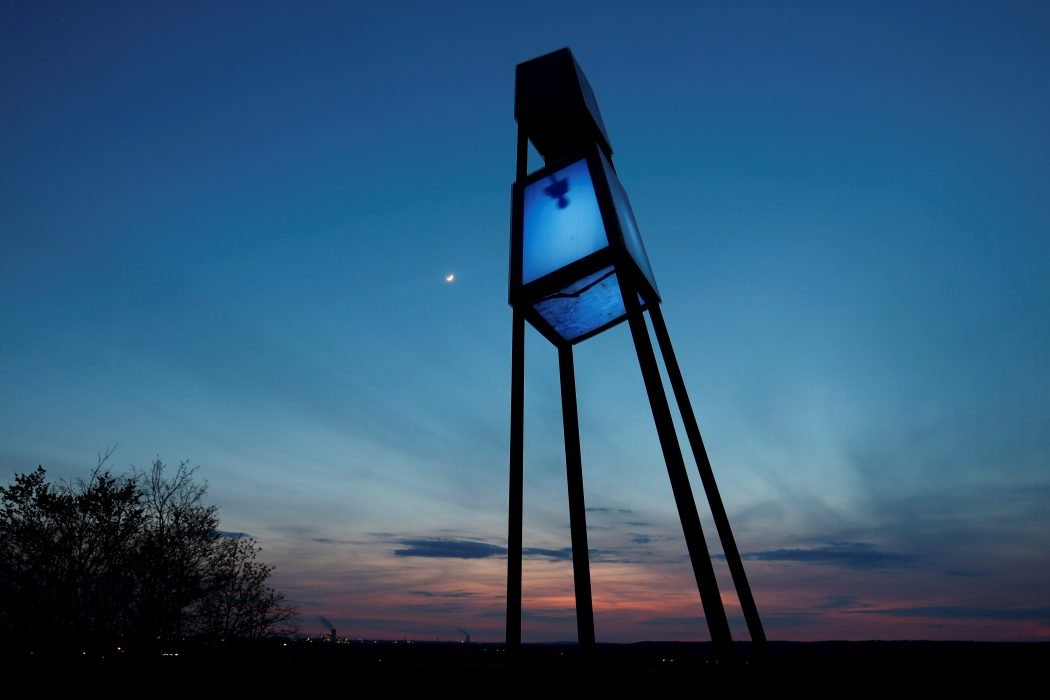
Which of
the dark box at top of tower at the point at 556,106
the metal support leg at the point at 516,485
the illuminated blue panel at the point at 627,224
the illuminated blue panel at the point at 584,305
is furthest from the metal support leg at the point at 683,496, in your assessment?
the dark box at top of tower at the point at 556,106

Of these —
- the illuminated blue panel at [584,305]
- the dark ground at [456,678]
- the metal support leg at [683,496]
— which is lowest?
the dark ground at [456,678]

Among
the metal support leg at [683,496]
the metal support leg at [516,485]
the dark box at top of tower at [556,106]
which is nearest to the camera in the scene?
the metal support leg at [683,496]

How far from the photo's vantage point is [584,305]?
647 cm

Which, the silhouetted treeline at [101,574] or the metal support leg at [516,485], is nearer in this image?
the metal support leg at [516,485]

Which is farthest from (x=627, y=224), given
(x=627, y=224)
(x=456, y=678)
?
(x=456, y=678)

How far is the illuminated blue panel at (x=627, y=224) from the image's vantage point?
5.95 meters

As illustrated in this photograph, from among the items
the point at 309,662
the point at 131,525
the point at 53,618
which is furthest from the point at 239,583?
the point at 309,662

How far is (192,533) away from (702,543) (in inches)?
945

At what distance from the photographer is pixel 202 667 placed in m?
4.91

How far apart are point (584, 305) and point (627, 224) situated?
3.46 ft

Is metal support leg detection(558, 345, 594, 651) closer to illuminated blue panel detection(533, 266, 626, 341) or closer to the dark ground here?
the dark ground

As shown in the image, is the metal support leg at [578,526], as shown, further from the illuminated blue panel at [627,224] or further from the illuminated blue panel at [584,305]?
the illuminated blue panel at [627,224]

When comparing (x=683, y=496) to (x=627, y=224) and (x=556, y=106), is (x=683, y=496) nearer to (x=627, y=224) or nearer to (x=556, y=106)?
(x=627, y=224)

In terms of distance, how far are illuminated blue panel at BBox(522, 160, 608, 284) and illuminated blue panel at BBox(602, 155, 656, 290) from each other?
0.24 metres
